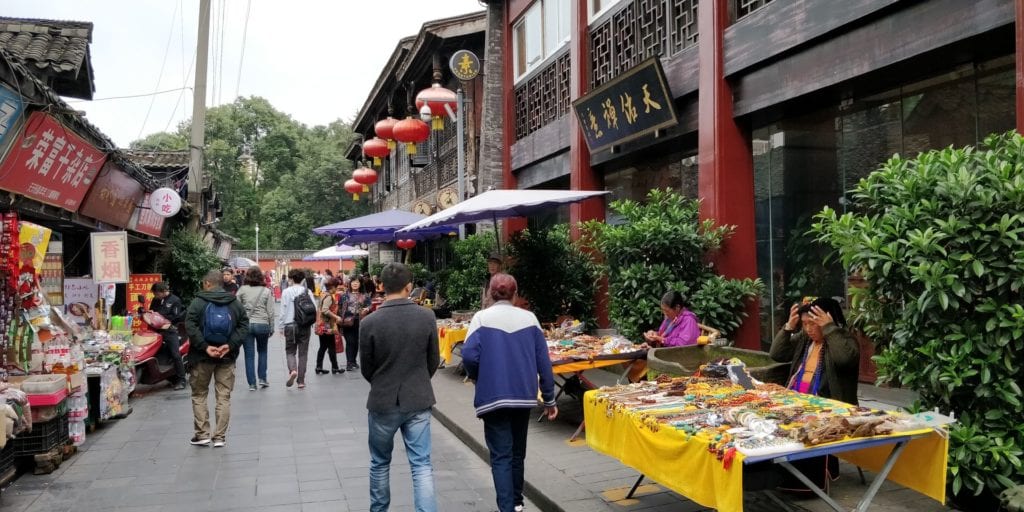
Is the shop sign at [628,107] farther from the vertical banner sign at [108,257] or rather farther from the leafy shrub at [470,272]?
the vertical banner sign at [108,257]

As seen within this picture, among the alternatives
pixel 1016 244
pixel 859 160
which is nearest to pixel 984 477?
pixel 1016 244

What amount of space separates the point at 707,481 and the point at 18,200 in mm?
8359

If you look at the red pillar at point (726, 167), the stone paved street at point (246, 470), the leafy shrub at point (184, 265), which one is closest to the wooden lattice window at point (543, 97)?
the red pillar at point (726, 167)

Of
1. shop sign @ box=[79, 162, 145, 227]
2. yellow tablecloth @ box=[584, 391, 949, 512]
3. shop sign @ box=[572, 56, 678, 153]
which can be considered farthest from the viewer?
shop sign @ box=[79, 162, 145, 227]

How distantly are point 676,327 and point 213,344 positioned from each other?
4.55 m

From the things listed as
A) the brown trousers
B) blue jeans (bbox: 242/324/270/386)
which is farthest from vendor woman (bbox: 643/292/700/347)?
blue jeans (bbox: 242/324/270/386)

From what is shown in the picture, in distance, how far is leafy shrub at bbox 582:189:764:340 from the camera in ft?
→ 28.3

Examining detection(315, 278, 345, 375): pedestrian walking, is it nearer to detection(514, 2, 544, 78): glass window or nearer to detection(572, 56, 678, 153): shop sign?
detection(572, 56, 678, 153): shop sign

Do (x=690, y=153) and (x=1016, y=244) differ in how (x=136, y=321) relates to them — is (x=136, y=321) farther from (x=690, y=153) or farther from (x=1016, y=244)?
(x=1016, y=244)

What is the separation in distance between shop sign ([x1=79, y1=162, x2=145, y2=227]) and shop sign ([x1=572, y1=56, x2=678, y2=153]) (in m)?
7.17

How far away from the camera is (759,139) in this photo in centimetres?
938

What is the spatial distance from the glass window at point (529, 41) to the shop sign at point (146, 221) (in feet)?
25.8

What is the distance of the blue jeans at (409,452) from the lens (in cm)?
486

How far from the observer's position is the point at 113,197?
12.5 metres
